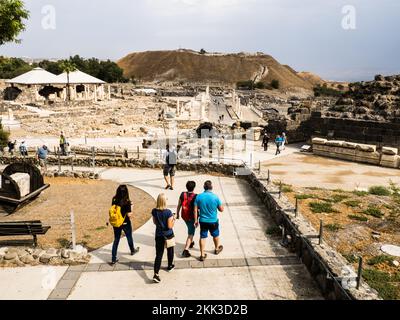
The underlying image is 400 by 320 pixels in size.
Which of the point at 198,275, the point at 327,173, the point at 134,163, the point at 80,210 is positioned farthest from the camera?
the point at 134,163

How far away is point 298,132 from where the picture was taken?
2272 centimetres

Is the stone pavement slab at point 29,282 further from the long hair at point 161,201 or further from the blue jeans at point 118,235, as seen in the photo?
the long hair at point 161,201

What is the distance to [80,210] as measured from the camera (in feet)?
36.2

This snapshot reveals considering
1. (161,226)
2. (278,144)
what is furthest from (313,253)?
(278,144)

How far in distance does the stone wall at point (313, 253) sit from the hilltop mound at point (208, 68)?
130084mm

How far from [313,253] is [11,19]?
15.7m

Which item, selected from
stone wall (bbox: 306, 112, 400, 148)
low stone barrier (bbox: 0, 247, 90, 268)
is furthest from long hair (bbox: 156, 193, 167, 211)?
stone wall (bbox: 306, 112, 400, 148)

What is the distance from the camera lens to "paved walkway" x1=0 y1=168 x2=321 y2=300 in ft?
20.8

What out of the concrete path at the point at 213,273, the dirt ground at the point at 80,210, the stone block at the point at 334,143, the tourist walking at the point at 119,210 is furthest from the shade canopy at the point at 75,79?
the tourist walking at the point at 119,210

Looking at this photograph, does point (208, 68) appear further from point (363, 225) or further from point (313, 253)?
point (313, 253)

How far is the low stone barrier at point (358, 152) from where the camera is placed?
53.8 ft

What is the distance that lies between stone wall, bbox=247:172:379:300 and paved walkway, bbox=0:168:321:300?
23 centimetres
